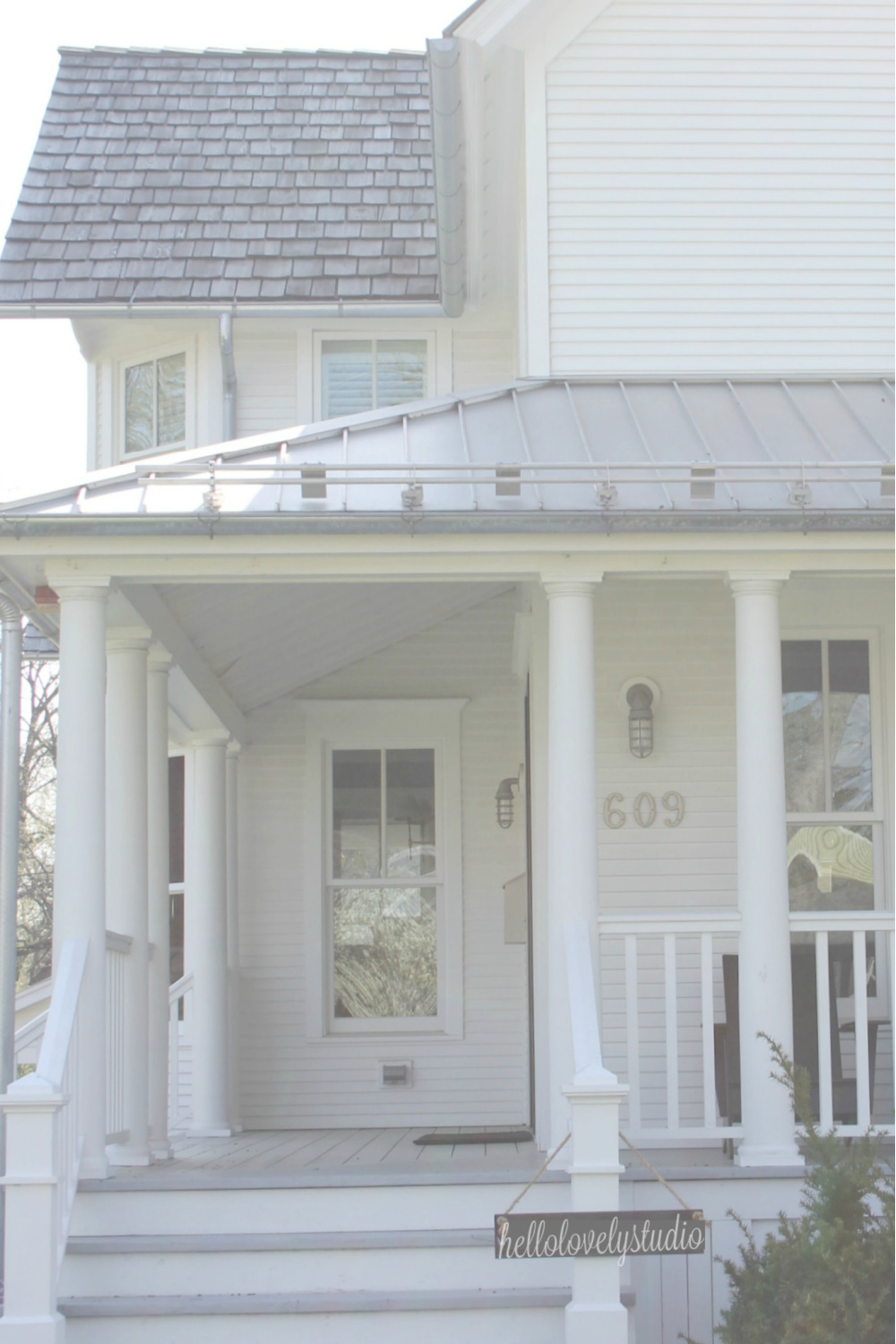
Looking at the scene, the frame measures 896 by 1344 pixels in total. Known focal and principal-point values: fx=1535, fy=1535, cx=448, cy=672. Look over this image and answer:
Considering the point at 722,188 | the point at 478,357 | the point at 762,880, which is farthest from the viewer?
the point at 478,357

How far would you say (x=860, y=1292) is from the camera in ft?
16.7

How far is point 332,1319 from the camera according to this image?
18.7ft

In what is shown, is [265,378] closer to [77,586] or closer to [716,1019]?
[77,586]

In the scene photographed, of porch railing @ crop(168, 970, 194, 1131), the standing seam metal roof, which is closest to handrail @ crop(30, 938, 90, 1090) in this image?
the standing seam metal roof

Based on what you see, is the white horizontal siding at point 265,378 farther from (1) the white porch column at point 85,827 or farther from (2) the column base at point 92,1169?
(2) the column base at point 92,1169

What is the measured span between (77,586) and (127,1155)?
8.89ft

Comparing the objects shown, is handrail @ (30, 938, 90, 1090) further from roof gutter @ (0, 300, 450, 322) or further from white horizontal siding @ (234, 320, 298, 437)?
roof gutter @ (0, 300, 450, 322)

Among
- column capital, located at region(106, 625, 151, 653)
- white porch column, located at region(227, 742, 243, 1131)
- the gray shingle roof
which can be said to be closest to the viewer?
column capital, located at region(106, 625, 151, 653)

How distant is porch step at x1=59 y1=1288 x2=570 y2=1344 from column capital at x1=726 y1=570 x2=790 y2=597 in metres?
2.99

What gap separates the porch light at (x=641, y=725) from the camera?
314 inches

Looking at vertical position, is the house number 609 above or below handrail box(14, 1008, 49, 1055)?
above

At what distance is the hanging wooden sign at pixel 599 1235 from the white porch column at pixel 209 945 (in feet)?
16.0

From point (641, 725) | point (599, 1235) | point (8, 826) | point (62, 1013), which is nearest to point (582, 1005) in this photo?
point (599, 1235)

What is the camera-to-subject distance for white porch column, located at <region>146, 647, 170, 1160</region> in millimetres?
7973
